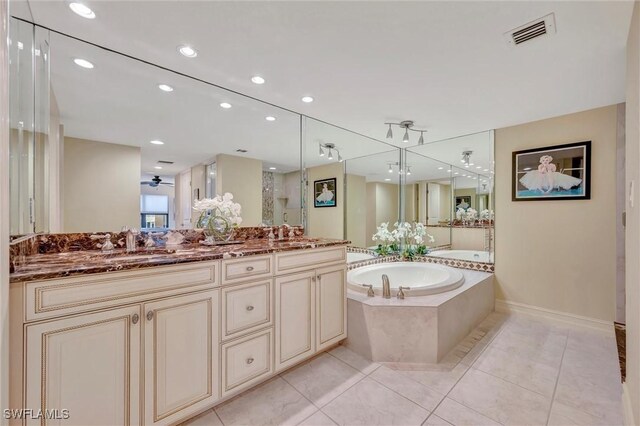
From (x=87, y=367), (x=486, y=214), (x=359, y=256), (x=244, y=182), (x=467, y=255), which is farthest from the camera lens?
(x=359, y=256)

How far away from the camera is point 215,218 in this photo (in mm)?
2082

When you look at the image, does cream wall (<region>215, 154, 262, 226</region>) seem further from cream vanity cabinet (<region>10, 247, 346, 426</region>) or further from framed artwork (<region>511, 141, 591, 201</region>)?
framed artwork (<region>511, 141, 591, 201</region>)

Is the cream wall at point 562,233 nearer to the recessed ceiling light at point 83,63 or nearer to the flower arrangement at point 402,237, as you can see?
the flower arrangement at point 402,237

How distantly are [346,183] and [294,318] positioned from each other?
232 centimetres

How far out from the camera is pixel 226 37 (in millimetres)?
1570

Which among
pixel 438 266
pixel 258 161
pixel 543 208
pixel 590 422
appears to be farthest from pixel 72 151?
pixel 543 208

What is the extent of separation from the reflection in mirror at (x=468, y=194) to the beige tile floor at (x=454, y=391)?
54.6 inches

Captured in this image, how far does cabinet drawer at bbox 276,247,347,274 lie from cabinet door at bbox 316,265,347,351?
0.07 m

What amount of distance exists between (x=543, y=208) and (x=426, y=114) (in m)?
1.67

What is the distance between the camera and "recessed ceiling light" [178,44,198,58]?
5.47 ft

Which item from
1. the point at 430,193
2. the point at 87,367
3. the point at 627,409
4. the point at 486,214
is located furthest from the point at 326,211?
the point at 627,409

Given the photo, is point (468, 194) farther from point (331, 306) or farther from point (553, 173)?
point (331, 306)

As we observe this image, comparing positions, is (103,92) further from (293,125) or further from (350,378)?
(350,378)

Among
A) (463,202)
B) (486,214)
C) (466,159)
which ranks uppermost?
(466,159)
